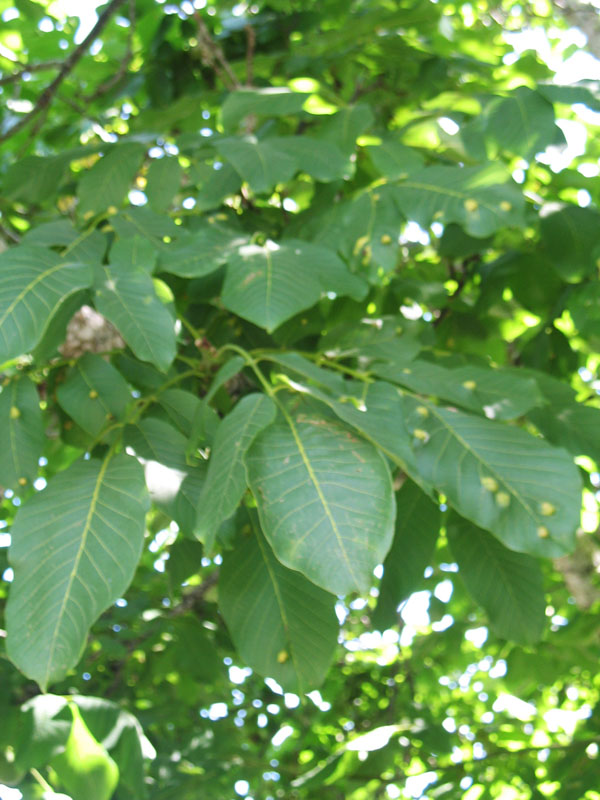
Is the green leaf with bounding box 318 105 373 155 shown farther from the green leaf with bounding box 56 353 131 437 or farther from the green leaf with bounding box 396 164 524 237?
the green leaf with bounding box 56 353 131 437

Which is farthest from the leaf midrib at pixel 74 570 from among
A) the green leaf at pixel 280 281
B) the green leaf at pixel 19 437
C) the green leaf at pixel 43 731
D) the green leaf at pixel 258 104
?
the green leaf at pixel 258 104

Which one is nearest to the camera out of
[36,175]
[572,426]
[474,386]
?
[474,386]

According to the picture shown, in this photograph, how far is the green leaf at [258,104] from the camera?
1.42 m

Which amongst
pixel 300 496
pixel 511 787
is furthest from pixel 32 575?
pixel 511 787

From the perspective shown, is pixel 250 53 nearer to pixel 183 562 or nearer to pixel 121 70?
pixel 121 70

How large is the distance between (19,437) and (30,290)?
254 millimetres

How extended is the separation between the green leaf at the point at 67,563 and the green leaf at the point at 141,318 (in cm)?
17

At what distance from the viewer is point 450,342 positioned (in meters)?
1.92

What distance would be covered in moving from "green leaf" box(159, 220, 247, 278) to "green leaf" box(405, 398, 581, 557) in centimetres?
43

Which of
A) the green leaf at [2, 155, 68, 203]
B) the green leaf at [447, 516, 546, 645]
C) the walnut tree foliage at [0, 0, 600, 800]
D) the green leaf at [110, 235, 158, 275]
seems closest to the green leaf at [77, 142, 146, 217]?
the walnut tree foliage at [0, 0, 600, 800]

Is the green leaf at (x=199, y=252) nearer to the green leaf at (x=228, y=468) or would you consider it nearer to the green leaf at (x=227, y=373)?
the green leaf at (x=227, y=373)

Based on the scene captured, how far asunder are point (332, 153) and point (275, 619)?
0.84 meters

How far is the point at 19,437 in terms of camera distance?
42.7 inches

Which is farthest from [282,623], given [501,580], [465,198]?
[465,198]
